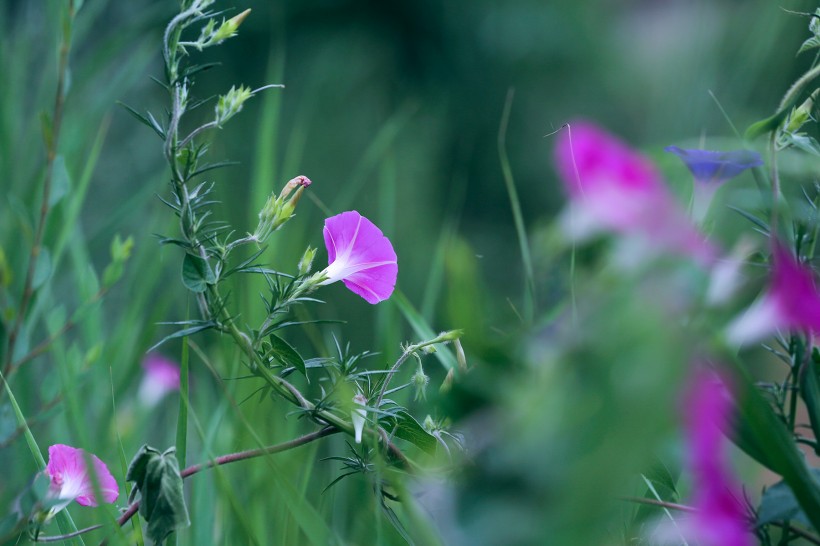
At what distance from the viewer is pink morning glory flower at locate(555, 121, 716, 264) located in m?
0.19

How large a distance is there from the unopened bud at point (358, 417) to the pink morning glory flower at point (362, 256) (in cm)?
7

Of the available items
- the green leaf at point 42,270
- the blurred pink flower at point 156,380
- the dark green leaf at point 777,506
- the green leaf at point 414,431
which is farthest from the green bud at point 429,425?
the blurred pink flower at point 156,380

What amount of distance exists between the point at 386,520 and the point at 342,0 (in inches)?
112

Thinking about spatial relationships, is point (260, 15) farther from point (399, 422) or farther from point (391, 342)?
point (399, 422)

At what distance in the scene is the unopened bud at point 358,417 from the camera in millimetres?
299

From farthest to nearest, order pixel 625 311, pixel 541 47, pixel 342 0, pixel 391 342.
A: pixel 541 47 < pixel 342 0 < pixel 391 342 < pixel 625 311

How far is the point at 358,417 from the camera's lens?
0.31m

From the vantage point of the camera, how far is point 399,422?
0.33m

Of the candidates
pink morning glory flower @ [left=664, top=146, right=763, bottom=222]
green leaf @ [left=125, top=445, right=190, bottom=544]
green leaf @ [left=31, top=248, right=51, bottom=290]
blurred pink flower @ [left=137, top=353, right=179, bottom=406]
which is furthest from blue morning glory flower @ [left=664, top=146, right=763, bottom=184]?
blurred pink flower @ [left=137, top=353, right=179, bottom=406]

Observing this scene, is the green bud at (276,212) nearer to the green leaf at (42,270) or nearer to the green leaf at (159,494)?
the green leaf at (159,494)

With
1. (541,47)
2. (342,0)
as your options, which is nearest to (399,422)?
(342,0)

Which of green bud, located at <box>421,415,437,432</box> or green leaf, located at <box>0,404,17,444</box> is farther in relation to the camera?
green leaf, located at <box>0,404,17,444</box>

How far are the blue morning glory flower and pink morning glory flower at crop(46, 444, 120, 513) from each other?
0.89 feet

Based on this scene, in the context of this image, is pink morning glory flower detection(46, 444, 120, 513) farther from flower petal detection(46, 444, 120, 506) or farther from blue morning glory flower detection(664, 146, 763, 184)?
blue morning glory flower detection(664, 146, 763, 184)
